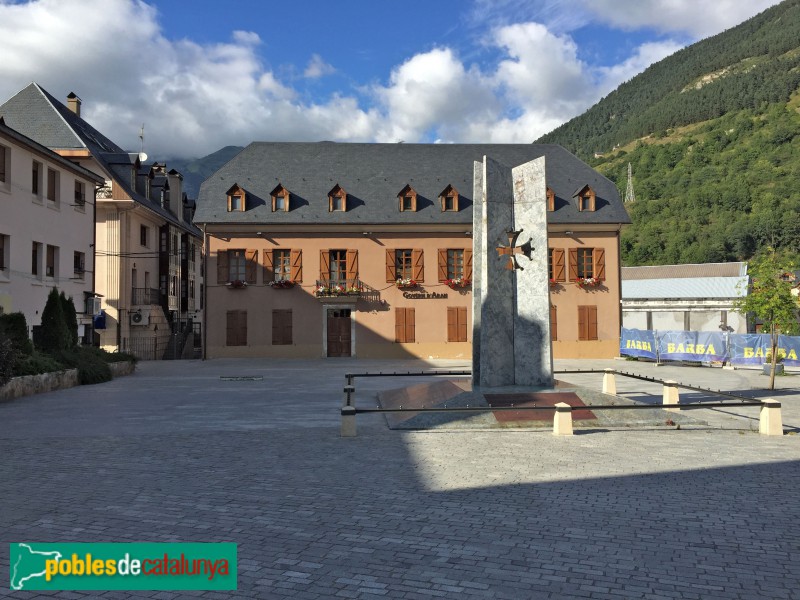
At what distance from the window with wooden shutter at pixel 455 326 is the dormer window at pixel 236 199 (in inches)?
526

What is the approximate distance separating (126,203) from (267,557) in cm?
3591

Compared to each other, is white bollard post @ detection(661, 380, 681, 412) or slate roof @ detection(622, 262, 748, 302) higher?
slate roof @ detection(622, 262, 748, 302)

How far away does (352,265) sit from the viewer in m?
38.3

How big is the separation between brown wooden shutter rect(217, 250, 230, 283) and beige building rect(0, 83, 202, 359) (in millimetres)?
5443

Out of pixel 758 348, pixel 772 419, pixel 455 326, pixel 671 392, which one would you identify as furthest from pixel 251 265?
pixel 772 419

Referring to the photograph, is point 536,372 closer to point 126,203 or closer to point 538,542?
point 538,542

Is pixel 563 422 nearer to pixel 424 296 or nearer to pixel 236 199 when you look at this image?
pixel 424 296

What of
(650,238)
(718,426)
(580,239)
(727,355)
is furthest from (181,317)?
(650,238)

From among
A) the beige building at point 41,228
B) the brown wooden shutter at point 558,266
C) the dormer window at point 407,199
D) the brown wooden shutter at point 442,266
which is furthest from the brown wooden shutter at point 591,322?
the beige building at point 41,228

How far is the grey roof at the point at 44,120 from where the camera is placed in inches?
1497

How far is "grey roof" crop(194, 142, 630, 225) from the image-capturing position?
38781 millimetres

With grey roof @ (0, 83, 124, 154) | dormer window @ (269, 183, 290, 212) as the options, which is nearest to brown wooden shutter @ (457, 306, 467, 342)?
dormer window @ (269, 183, 290, 212)

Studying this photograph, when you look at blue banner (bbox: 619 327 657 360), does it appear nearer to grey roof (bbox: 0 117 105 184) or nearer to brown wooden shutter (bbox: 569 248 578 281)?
brown wooden shutter (bbox: 569 248 578 281)

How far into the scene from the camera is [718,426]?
1286cm
